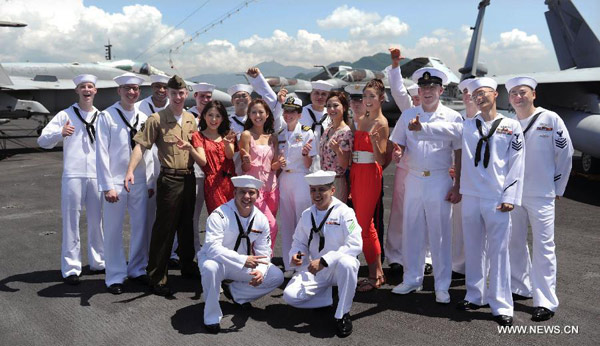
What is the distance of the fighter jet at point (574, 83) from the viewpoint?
431 inches

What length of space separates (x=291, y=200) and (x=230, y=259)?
1.25 meters

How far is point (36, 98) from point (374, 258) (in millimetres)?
Answer: 19535

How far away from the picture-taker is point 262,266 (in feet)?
13.7

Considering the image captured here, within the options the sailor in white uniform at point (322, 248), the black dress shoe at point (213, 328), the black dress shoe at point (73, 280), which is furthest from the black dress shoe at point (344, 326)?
the black dress shoe at point (73, 280)

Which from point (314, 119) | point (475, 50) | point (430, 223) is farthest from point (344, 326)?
point (475, 50)

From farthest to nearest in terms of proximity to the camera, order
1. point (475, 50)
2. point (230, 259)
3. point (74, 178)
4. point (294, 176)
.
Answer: point (475, 50) < point (74, 178) < point (294, 176) < point (230, 259)

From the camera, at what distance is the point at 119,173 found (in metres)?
4.89

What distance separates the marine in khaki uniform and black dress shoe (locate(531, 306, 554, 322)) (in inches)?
137

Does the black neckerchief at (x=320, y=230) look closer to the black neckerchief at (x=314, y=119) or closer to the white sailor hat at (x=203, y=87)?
the black neckerchief at (x=314, y=119)

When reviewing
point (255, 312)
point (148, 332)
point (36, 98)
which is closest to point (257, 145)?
point (255, 312)

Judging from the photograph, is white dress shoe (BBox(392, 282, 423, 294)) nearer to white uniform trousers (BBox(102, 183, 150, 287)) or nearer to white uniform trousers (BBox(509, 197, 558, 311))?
white uniform trousers (BBox(509, 197, 558, 311))

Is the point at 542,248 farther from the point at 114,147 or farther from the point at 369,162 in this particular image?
the point at 114,147

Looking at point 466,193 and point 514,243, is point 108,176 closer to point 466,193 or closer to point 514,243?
point 466,193

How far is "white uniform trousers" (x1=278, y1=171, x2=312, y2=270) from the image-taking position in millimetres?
4930
